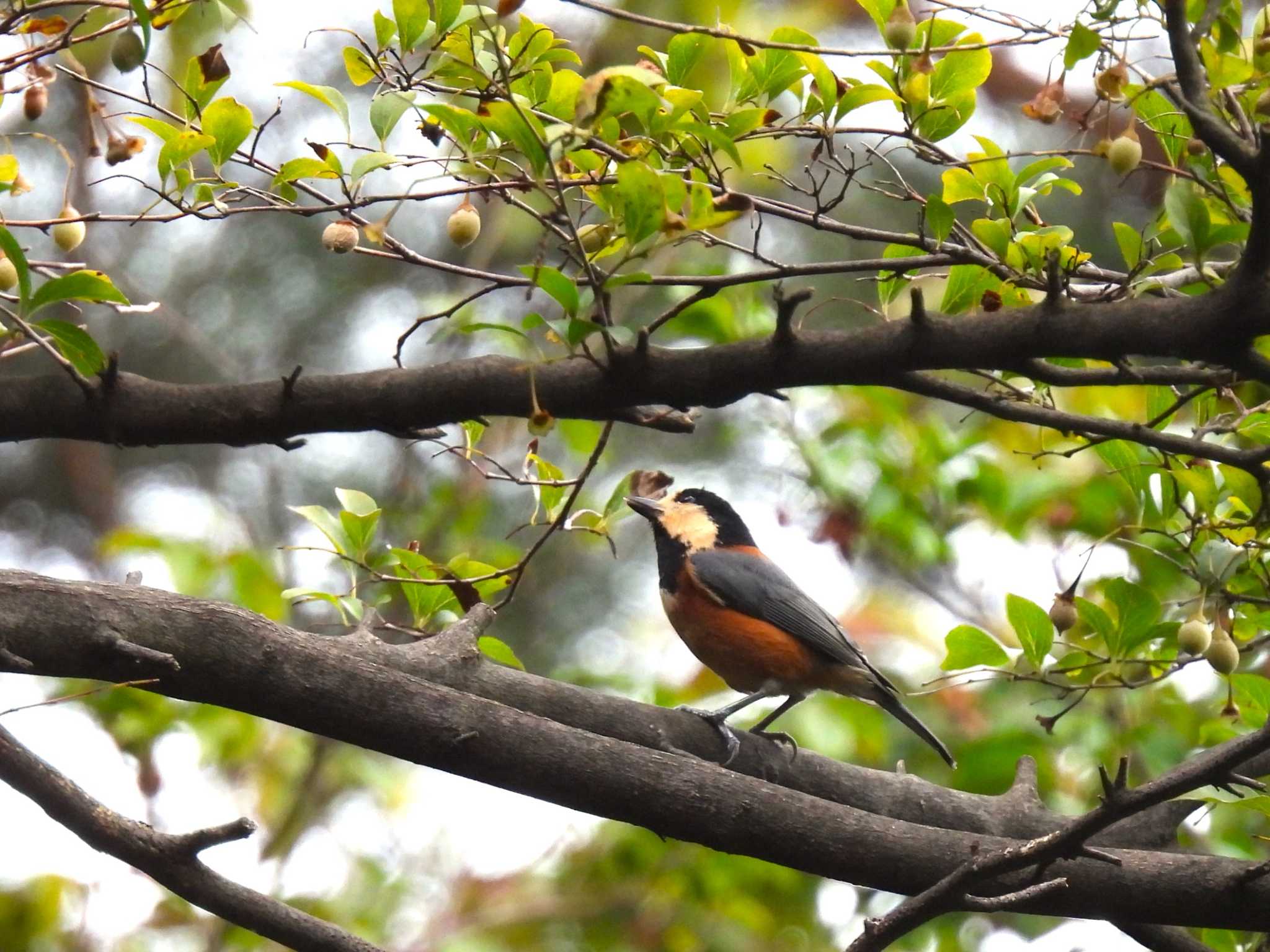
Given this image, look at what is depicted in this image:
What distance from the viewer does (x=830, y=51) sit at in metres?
2.33

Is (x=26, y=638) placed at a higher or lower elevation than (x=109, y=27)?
lower

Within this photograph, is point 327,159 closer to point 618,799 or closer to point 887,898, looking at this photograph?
point 618,799

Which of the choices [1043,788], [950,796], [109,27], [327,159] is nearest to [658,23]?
[327,159]

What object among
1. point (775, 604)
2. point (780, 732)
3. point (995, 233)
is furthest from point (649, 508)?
point (995, 233)

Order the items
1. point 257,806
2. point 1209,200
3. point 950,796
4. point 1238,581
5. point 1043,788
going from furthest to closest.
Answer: point 257,806 < point 1043,788 < point 950,796 < point 1238,581 < point 1209,200

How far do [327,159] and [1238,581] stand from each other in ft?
6.76

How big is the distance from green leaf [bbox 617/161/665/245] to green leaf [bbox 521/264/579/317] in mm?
121

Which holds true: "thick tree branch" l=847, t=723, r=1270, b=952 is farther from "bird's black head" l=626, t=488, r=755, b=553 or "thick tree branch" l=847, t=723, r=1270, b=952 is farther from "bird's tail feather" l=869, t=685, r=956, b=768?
"bird's black head" l=626, t=488, r=755, b=553

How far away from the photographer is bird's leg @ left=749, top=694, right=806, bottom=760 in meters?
3.23

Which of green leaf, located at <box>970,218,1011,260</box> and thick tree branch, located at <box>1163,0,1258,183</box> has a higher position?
green leaf, located at <box>970,218,1011,260</box>

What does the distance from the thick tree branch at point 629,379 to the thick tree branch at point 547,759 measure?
43 cm

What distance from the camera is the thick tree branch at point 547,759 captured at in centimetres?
232

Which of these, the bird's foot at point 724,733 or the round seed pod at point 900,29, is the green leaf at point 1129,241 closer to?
the round seed pod at point 900,29

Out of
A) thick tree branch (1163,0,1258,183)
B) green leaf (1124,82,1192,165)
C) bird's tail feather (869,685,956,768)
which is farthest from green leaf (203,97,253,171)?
bird's tail feather (869,685,956,768)
